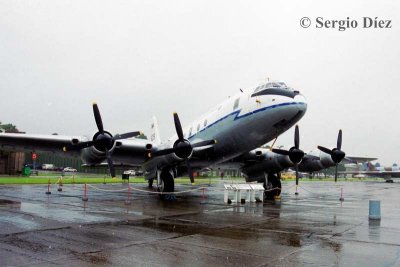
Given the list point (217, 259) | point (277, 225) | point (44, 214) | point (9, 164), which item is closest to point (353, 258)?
point (217, 259)

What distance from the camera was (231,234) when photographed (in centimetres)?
1041

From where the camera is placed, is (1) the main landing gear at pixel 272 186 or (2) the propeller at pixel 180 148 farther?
(1) the main landing gear at pixel 272 186

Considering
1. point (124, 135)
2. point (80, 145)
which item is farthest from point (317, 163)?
point (80, 145)

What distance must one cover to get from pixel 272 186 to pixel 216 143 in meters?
6.55

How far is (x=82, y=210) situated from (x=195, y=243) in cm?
777

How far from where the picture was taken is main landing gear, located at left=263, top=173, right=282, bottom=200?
80.0 feet

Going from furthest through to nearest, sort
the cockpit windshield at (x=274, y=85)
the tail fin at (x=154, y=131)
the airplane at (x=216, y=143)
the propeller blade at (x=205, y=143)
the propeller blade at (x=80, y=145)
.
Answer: the tail fin at (x=154, y=131) < the propeller blade at (x=205, y=143) < the cockpit windshield at (x=274, y=85) < the propeller blade at (x=80, y=145) < the airplane at (x=216, y=143)

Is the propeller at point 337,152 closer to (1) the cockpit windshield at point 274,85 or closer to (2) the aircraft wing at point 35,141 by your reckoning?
(1) the cockpit windshield at point 274,85

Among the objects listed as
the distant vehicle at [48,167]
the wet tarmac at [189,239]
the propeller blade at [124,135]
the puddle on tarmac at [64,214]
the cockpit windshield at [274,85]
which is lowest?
the distant vehicle at [48,167]

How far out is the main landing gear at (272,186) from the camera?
24.4 metres

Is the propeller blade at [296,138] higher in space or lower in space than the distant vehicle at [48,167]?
higher

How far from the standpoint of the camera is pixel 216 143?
68.4 ft

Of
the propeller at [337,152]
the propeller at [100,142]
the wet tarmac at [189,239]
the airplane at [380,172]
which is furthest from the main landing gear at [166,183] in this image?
the airplane at [380,172]

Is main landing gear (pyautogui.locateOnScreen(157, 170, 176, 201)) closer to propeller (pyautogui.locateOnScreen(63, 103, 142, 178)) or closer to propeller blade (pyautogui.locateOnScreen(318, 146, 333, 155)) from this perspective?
propeller (pyautogui.locateOnScreen(63, 103, 142, 178))
